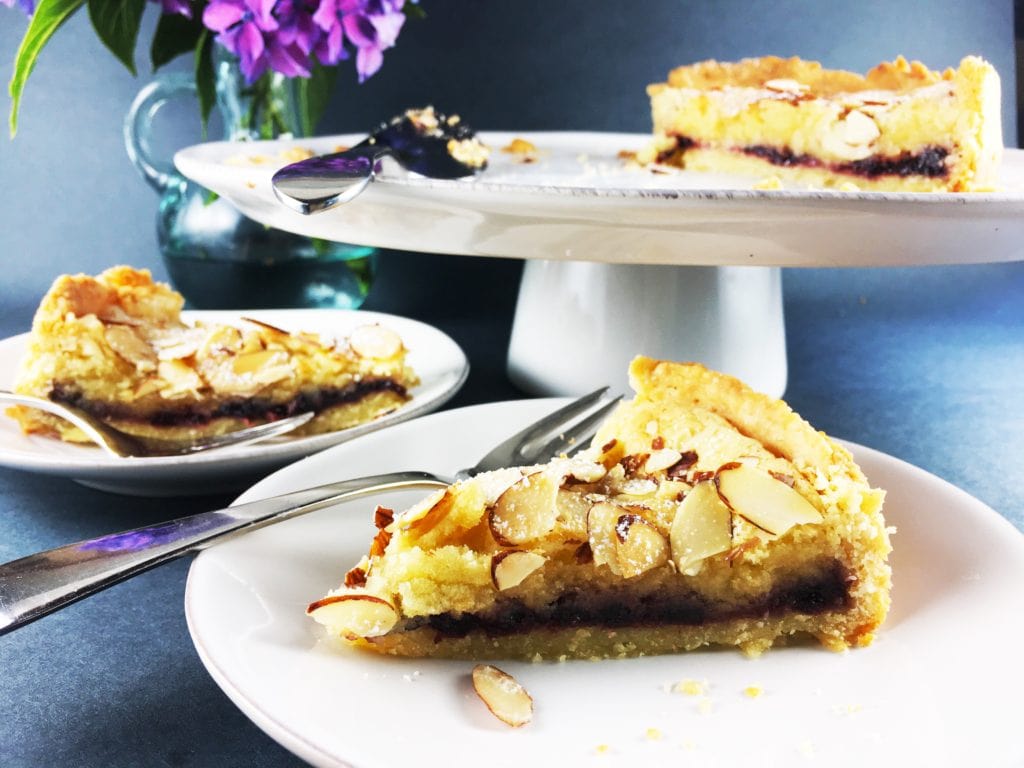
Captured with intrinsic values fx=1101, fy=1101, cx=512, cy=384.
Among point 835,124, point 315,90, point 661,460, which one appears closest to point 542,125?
point 315,90

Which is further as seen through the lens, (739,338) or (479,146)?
(479,146)

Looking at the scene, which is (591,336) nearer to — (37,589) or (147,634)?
(147,634)

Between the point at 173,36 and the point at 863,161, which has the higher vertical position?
the point at 173,36

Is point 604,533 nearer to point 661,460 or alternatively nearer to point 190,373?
point 661,460

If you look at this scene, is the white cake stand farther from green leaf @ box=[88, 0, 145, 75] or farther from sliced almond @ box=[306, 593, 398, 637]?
sliced almond @ box=[306, 593, 398, 637]

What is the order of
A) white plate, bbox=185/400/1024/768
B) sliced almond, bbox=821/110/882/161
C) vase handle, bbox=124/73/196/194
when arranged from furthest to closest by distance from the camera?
1. vase handle, bbox=124/73/196/194
2. sliced almond, bbox=821/110/882/161
3. white plate, bbox=185/400/1024/768

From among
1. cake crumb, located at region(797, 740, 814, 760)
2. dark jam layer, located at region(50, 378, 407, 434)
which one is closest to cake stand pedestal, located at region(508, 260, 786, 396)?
dark jam layer, located at region(50, 378, 407, 434)

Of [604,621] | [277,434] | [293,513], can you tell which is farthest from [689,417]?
[277,434]
